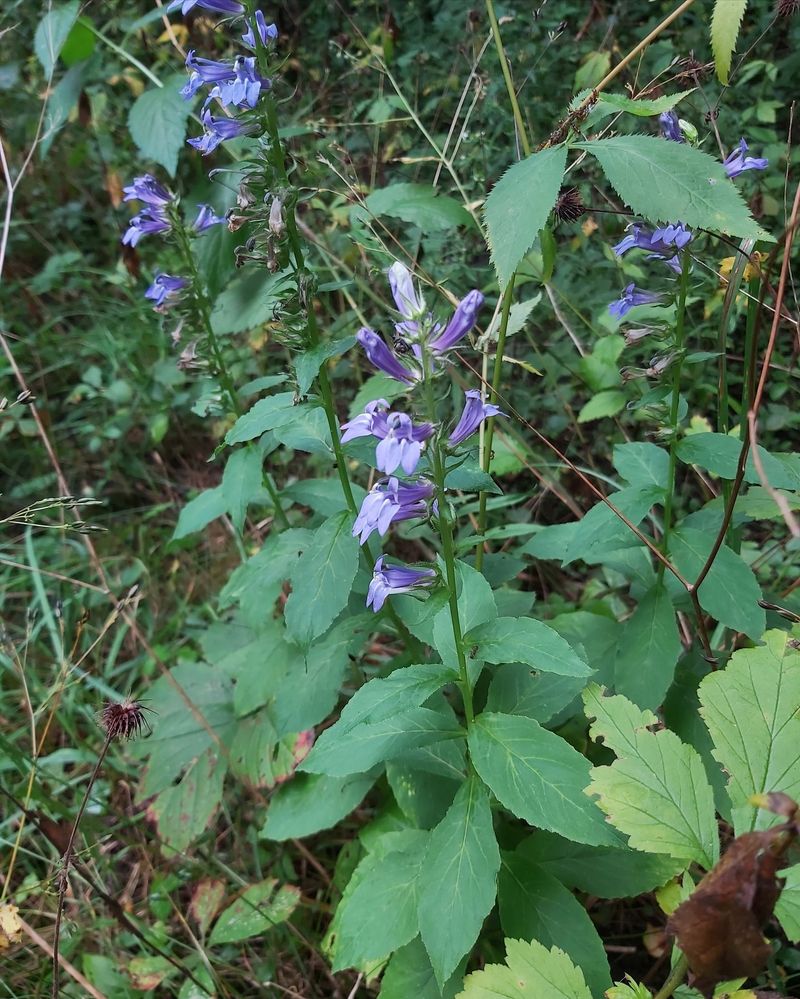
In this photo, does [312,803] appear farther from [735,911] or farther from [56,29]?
[56,29]

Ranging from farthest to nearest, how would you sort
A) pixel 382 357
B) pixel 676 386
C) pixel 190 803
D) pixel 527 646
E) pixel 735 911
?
pixel 190 803
pixel 676 386
pixel 527 646
pixel 382 357
pixel 735 911

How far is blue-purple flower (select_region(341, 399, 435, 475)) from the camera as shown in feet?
4.64

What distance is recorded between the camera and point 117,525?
457 cm

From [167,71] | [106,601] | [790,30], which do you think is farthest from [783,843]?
[167,71]

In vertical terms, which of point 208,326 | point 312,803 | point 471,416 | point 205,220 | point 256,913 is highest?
point 205,220

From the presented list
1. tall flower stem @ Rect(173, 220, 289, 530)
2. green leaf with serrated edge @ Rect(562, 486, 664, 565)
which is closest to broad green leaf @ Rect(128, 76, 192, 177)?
tall flower stem @ Rect(173, 220, 289, 530)

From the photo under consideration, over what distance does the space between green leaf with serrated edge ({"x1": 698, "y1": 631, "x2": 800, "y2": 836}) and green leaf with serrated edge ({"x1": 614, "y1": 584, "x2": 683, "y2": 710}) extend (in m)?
0.44

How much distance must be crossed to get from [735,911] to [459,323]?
1114 millimetres

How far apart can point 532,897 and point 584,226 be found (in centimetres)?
282

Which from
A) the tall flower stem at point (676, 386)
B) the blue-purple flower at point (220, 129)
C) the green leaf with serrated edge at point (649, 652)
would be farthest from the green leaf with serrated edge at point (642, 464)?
the blue-purple flower at point (220, 129)

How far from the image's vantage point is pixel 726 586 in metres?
2.02

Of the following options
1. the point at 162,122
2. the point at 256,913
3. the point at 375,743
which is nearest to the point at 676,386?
the point at 375,743

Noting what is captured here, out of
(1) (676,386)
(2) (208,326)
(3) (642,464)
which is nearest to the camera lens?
(1) (676,386)

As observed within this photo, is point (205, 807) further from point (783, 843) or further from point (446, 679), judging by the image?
point (783, 843)
